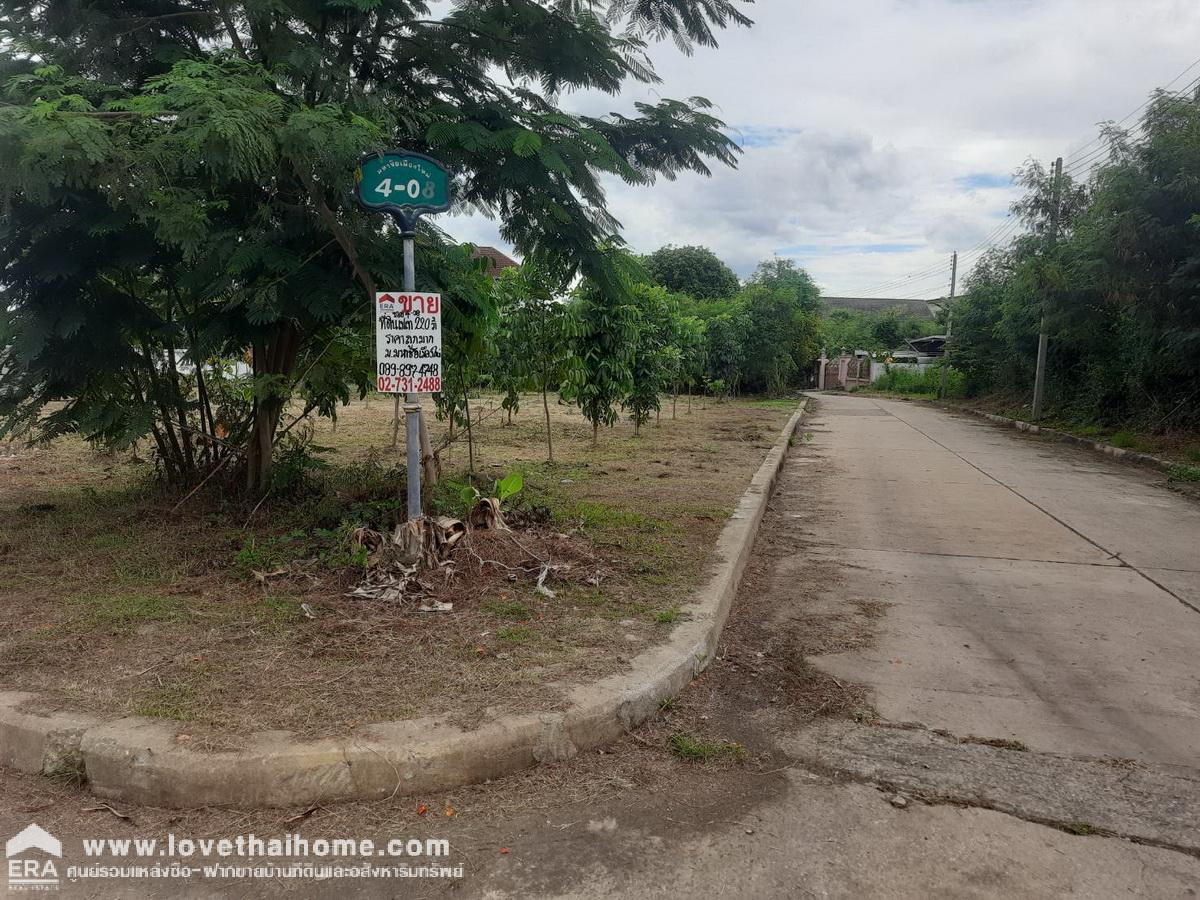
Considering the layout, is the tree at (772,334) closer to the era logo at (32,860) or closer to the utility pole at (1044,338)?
the utility pole at (1044,338)

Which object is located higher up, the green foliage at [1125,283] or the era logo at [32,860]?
the green foliage at [1125,283]

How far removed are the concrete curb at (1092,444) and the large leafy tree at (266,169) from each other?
1107 cm

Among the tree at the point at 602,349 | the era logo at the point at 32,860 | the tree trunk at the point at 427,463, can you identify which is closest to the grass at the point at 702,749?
the era logo at the point at 32,860

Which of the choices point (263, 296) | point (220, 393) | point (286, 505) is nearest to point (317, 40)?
point (263, 296)

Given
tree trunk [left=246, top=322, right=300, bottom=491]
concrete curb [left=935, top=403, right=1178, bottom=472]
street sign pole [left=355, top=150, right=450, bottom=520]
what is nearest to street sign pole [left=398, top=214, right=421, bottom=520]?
street sign pole [left=355, top=150, right=450, bottom=520]

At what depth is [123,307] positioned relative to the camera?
575cm

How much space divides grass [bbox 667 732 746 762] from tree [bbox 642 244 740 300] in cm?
4212

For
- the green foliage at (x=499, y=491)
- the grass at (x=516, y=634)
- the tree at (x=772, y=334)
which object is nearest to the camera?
the grass at (x=516, y=634)

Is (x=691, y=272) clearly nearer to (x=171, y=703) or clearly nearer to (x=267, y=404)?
(x=267, y=404)

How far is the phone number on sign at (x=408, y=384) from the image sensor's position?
15.3 feet

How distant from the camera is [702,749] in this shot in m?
3.37

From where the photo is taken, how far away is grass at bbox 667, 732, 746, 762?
10.9 ft

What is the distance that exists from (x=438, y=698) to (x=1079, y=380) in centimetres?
2343

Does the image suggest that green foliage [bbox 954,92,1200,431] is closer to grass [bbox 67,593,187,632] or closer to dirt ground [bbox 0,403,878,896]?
dirt ground [bbox 0,403,878,896]
